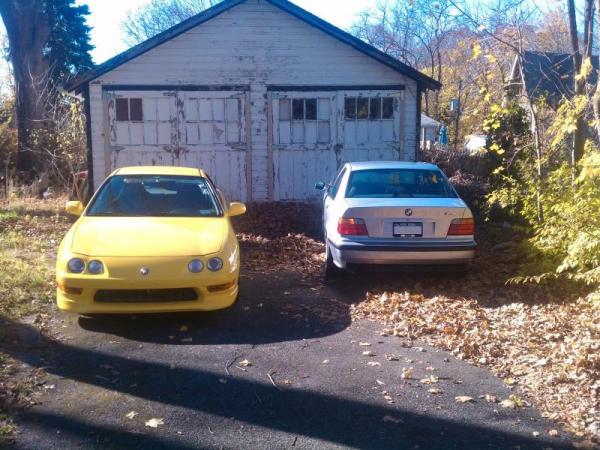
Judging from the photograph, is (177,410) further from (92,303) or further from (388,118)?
(388,118)

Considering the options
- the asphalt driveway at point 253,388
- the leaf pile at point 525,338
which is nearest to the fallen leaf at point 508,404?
the asphalt driveway at point 253,388

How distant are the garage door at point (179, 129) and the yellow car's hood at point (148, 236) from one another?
6.99 meters

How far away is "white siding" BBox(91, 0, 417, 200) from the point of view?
13750mm

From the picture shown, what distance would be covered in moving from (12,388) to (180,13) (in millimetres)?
42202

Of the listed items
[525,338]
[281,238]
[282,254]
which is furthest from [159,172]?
[525,338]

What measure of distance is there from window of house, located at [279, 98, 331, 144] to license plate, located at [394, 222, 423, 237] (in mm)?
6892

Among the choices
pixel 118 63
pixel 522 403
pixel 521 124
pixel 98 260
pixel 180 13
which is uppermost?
pixel 180 13

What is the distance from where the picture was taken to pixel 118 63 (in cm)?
1341

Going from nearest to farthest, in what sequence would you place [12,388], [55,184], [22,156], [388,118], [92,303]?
[12,388] < [92,303] < [388,118] < [55,184] < [22,156]

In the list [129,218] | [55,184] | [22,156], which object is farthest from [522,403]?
[22,156]

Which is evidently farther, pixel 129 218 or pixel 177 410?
pixel 129 218

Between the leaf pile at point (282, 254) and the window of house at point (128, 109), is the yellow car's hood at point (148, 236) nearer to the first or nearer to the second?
the leaf pile at point (282, 254)

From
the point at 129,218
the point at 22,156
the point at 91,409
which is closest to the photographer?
the point at 91,409

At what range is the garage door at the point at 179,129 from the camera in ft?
45.3
